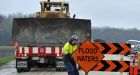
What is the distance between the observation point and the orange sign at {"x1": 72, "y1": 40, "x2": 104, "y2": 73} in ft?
53.7

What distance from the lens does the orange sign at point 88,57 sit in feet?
53.7

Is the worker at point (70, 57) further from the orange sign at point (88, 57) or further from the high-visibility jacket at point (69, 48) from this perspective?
the orange sign at point (88, 57)

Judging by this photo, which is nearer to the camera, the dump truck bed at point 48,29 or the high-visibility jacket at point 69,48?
the high-visibility jacket at point 69,48

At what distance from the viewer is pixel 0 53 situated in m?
57.8

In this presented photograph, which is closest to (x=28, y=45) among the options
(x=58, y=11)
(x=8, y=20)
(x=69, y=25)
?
(x=69, y=25)

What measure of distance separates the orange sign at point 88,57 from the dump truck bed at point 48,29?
42.6ft

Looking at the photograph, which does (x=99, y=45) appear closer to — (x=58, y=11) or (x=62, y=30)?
(x=62, y=30)

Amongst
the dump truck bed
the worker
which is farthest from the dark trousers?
the dump truck bed

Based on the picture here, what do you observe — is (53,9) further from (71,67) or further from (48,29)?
(71,67)

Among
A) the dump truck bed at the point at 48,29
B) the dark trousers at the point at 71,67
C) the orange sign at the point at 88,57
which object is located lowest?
the dark trousers at the point at 71,67

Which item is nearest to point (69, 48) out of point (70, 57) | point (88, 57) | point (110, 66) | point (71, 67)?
point (70, 57)

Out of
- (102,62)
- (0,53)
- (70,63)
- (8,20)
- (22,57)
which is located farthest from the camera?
(8,20)

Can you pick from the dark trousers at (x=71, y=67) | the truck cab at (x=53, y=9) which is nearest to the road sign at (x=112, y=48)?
the dark trousers at (x=71, y=67)

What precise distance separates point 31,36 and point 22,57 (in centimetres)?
151
